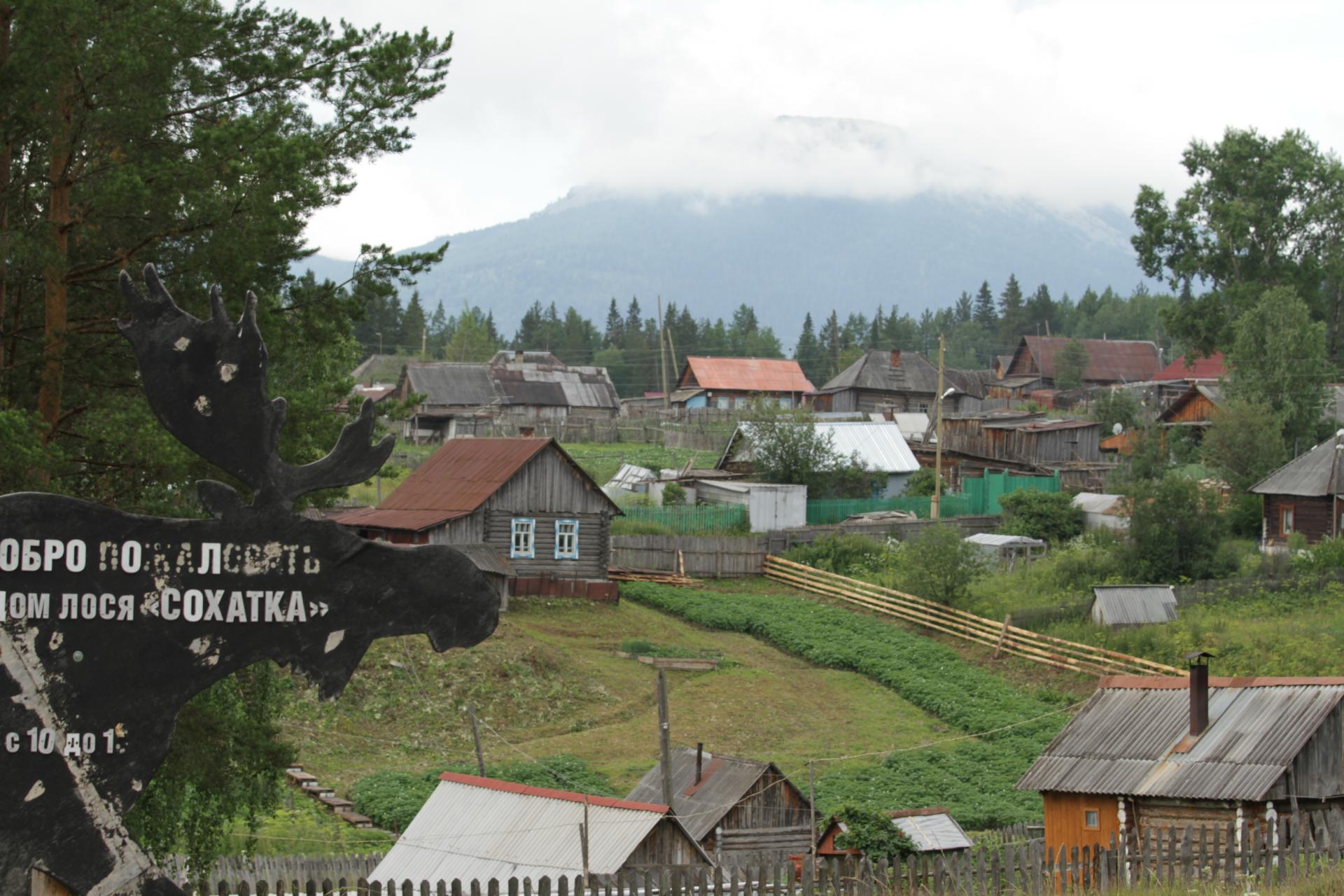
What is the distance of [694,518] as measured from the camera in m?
49.8

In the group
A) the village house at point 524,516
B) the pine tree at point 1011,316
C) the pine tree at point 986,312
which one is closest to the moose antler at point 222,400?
the village house at point 524,516

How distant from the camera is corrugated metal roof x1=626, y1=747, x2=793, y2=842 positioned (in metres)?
20.6

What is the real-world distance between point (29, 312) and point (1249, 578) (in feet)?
112

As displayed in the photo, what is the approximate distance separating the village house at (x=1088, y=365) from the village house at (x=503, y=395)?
3252 centimetres

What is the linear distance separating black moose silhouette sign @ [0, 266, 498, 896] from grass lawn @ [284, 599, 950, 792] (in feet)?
58.5

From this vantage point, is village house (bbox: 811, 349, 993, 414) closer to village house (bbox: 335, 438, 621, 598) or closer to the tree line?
the tree line

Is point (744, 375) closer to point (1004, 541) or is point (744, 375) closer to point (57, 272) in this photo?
point (1004, 541)

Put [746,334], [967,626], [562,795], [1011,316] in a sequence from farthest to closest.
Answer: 1. [746,334]
2. [1011,316]
3. [967,626]
4. [562,795]

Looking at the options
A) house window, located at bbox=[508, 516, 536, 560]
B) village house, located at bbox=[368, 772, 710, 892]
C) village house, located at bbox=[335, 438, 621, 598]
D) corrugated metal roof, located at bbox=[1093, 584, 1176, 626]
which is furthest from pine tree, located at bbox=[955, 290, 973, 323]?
village house, located at bbox=[368, 772, 710, 892]

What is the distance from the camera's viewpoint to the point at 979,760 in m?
28.9

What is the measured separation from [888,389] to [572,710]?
5976cm

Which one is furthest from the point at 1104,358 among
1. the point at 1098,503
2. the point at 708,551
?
the point at 708,551

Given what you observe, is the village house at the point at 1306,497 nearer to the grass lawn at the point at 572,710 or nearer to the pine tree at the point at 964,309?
the grass lawn at the point at 572,710

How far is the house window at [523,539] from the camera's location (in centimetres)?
4062
